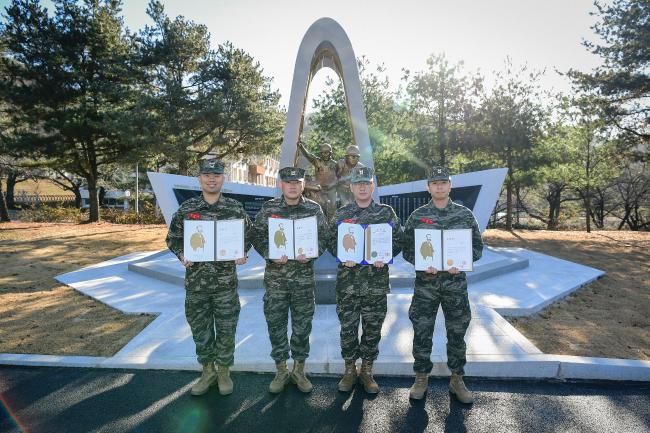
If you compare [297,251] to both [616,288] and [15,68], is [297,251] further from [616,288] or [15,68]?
[15,68]

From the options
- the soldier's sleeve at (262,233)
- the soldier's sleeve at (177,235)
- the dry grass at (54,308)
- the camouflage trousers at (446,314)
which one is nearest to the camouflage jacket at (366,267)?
the camouflage trousers at (446,314)

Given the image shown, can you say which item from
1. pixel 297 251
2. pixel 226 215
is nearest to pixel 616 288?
pixel 297 251

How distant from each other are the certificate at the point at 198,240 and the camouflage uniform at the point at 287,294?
1.62 ft

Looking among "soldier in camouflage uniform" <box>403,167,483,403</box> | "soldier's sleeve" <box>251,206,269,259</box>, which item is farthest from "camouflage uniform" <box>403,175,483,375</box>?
"soldier's sleeve" <box>251,206,269,259</box>

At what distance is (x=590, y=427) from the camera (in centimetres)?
323

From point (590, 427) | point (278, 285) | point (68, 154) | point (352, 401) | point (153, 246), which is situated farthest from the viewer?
point (68, 154)

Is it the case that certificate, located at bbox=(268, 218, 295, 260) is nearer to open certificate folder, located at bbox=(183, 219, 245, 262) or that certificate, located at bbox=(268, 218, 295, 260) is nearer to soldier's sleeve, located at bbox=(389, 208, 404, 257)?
open certificate folder, located at bbox=(183, 219, 245, 262)

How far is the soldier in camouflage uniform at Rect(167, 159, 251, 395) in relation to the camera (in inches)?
147

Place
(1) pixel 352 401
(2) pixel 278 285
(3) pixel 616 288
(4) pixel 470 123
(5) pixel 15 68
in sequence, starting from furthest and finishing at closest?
(4) pixel 470 123, (5) pixel 15 68, (3) pixel 616 288, (2) pixel 278 285, (1) pixel 352 401

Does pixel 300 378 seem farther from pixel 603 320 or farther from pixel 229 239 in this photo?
pixel 603 320

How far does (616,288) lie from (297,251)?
305 inches

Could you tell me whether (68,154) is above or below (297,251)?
above

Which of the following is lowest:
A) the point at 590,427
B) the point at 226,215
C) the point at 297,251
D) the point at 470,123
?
the point at 590,427

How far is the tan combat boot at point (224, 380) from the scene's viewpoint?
3721mm
